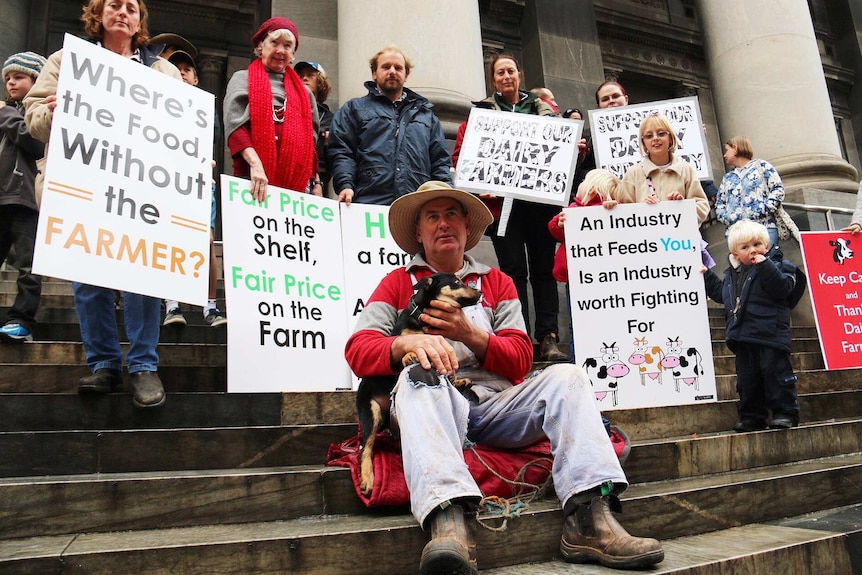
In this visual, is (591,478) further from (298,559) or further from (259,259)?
(259,259)

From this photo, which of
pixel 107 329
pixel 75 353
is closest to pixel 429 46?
pixel 75 353

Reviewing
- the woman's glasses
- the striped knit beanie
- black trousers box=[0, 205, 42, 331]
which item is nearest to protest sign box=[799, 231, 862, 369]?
the woman's glasses

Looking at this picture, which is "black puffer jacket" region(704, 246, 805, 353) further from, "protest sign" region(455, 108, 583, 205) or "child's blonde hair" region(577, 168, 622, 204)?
"protest sign" region(455, 108, 583, 205)

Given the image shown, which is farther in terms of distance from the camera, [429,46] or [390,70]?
A: [429,46]

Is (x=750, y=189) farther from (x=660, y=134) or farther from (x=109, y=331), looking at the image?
(x=109, y=331)

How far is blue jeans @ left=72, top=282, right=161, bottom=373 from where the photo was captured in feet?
11.0

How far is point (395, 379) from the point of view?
2781 mm

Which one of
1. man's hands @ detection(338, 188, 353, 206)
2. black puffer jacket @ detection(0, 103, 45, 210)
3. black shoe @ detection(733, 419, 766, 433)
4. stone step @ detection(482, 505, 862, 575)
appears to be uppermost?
black puffer jacket @ detection(0, 103, 45, 210)

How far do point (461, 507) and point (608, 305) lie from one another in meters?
2.64

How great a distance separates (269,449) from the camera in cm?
316

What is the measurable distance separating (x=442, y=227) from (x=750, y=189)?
4.84 metres

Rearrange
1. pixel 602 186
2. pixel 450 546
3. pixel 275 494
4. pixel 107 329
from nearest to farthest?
pixel 450 546
pixel 275 494
pixel 107 329
pixel 602 186

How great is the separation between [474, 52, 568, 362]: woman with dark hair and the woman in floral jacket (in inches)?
87.0

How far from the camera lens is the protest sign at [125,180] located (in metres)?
3.26
